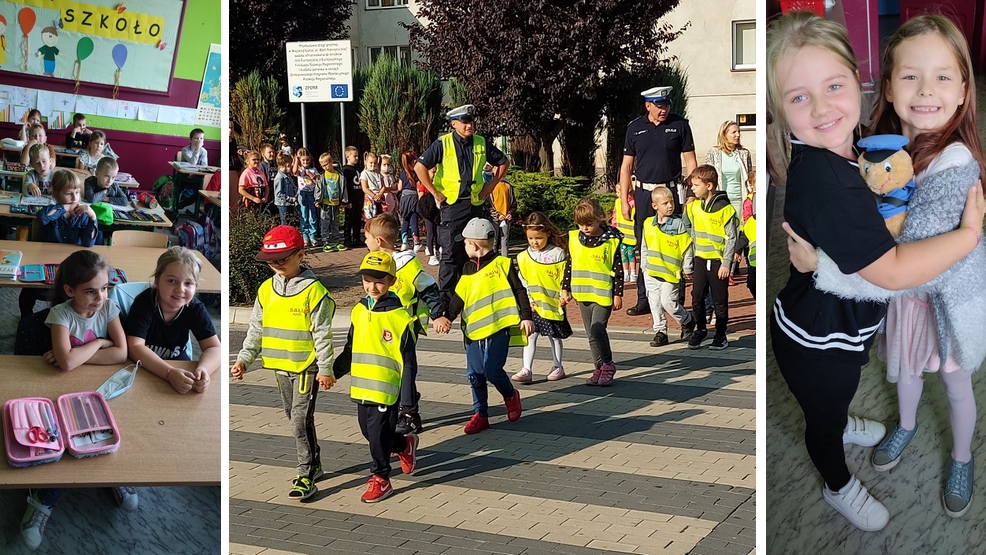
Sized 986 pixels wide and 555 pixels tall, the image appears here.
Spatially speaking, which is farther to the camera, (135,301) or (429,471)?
(429,471)

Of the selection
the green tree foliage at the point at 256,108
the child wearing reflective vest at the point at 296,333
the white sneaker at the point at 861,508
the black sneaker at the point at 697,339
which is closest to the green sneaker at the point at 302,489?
the child wearing reflective vest at the point at 296,333

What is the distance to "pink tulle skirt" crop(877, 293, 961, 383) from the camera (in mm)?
4219

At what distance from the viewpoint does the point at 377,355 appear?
5.05 metres

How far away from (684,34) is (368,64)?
6.92ft

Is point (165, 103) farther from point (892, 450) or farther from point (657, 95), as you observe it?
point (892, 450)

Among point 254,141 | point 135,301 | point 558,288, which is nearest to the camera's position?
point 135,301

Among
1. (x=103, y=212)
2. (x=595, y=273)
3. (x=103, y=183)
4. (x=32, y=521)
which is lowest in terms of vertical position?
(x=32, y=521)

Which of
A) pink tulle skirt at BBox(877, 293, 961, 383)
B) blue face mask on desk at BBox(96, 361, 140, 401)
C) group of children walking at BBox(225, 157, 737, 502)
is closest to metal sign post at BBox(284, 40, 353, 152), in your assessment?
group of children walking at BBox(225, 157, 737, 502)

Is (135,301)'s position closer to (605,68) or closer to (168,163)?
(168,163)

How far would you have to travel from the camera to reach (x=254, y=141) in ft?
25.7

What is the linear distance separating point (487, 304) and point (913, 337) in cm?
232

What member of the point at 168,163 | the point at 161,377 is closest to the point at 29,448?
the point at 161,377

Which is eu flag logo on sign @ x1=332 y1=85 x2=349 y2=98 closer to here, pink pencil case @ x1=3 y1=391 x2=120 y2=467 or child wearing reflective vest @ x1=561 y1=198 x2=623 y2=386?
child wearing reflective vest @ x1=561 y1=198 x2=623 y2=386

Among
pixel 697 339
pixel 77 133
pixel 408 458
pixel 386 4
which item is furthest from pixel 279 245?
pixel 697 339
